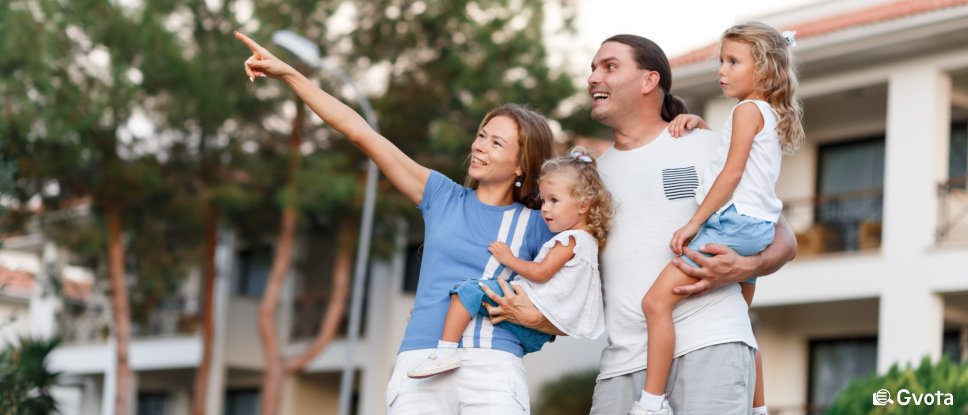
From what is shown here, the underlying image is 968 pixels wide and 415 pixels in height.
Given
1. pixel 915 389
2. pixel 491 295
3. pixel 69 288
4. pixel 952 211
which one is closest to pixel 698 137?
pixel 491 295

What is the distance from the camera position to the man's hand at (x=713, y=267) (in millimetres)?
4586

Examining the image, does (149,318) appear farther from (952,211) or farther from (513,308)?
(513,308)

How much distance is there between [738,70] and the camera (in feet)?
16.0

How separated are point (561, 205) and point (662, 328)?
1.85 ft

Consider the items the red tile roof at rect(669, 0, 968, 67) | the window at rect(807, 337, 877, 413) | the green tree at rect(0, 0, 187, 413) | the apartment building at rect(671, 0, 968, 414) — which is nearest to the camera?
the red tile roof at rect(669, 0, 968, 67)

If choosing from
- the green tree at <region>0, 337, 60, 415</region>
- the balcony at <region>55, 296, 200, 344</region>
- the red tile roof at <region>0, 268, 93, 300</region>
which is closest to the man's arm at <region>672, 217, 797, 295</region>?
the green tree at <region>0, 337, 60, 415</region>

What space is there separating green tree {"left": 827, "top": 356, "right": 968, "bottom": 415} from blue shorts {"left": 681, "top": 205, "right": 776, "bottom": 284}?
1029 cm

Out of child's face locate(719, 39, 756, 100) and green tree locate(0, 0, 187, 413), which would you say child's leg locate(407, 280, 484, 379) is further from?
green tree locate(0, 0, 187, 413)

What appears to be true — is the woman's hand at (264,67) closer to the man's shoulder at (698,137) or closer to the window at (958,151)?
the man's shoulder at (698,137)

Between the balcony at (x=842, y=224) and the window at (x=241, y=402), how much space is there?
54.4ft

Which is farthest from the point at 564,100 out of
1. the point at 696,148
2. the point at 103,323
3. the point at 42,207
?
the point at 696,148

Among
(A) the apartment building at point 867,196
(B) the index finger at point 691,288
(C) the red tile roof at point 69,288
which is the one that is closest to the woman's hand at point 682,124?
(B) the index finger at point 691,288

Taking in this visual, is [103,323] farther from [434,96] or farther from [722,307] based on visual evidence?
[722,307]

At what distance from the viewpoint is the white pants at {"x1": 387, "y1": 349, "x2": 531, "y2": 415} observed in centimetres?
482
